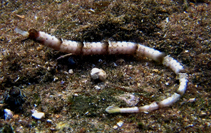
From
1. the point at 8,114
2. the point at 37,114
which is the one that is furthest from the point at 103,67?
the point at 8,114

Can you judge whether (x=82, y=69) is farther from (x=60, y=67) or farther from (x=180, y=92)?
(x=180, y=92)

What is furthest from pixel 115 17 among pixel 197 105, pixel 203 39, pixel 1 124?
pixel 1 124

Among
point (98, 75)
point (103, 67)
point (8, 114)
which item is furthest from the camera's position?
point (103, 67)

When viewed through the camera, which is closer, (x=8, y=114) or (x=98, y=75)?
(x=8, y=114)

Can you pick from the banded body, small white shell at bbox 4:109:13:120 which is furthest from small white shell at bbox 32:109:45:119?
the banded body

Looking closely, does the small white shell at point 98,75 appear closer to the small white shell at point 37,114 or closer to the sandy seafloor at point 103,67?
the sandy seafloor at point 103,67

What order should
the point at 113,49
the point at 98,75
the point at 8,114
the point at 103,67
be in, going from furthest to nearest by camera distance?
the point at 113,49 < the point at 103,67 < the point at 98,75 < the point at 8,114

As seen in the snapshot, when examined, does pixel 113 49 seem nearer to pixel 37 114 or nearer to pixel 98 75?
pixel 98 75

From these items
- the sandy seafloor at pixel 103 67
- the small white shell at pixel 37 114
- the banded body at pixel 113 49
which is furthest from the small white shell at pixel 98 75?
the small white shell at pixel 37 114

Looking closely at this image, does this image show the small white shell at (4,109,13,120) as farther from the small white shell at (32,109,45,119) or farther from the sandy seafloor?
the small white shell at (32,109,45,119)
